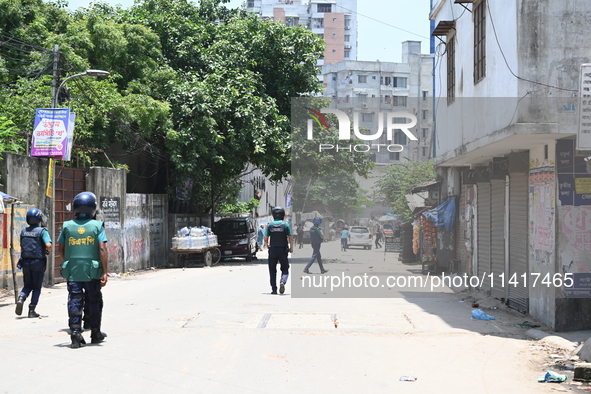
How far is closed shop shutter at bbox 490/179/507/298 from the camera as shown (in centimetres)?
1517

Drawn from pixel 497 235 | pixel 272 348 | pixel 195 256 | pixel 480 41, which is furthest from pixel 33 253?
pixel 195 256

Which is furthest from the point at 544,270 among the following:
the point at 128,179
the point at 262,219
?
the point at 262,219

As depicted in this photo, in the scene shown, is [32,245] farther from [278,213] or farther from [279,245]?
[278,213]

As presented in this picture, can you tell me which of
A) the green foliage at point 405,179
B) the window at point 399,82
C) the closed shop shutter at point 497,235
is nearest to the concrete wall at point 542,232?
the closed shop shutter at point 497,235

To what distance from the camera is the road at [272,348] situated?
274 inches

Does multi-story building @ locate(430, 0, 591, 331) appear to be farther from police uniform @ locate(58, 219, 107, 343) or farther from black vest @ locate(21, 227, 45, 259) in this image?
black vest @ locate(21, 227, 45, 259)

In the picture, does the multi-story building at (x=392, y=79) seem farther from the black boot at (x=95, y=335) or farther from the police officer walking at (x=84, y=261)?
the black boot at (x=95, y=335)

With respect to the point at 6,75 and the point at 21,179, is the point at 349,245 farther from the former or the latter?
the point at 6,75

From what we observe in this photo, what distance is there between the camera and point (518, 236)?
1372 cm

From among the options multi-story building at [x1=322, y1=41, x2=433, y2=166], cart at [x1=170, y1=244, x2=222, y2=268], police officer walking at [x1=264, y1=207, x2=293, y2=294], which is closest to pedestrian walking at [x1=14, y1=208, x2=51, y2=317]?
police officer walking at [x1=264, y1=207, x2=293, y2=294]

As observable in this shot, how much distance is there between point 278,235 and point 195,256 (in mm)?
13024

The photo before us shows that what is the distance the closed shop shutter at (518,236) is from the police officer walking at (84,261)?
7790 mm

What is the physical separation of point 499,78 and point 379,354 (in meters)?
5.62

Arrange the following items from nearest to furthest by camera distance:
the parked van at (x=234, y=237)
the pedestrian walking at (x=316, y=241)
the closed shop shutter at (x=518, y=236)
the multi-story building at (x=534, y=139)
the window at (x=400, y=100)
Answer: the multi-story building at (x=534, y=139) → the closed shop shutter at (x=518, y=236) → the pedestrian walking at (x=316, y=241) → the parked van at (x=234, y=237) → the window at (x=400, y=100)
